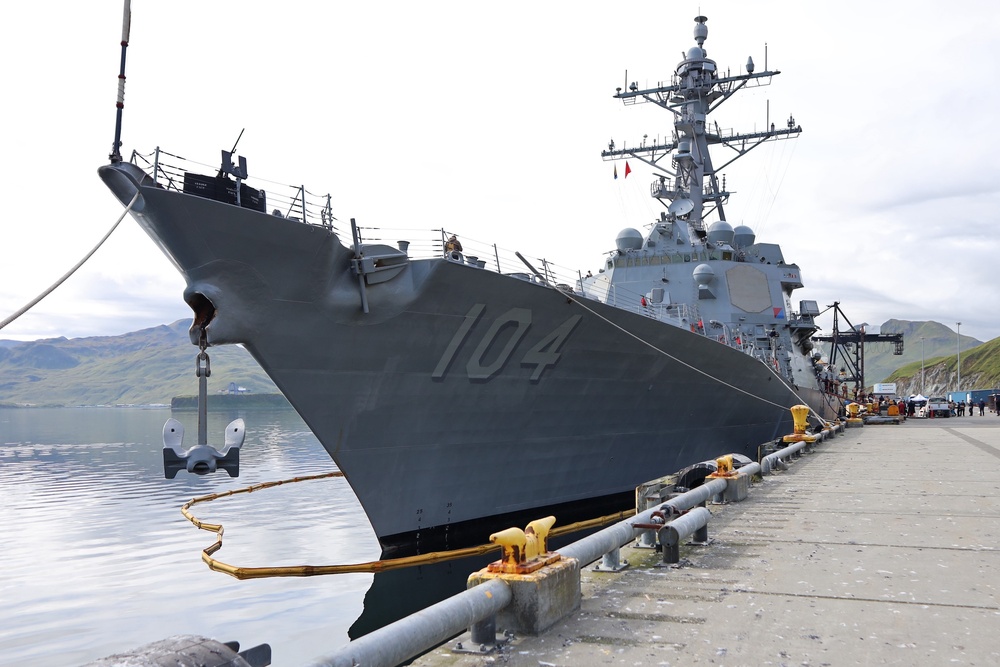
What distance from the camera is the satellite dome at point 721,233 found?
1827 centimetres

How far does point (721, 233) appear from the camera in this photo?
18.3 m

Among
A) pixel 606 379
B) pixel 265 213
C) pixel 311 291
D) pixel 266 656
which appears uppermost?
pixel 265 213

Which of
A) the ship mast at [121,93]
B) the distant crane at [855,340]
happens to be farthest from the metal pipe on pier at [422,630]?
the distant crane at [855,340]

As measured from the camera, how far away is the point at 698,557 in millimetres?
4973

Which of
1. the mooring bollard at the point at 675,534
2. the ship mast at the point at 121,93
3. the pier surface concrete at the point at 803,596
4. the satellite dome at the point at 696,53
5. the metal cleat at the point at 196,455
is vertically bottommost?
the pier surface concrete at the point at 803,596

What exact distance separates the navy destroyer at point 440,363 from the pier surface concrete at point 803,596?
3.51m

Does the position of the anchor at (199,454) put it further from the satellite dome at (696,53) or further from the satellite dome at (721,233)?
the satellite dome at (696,53)

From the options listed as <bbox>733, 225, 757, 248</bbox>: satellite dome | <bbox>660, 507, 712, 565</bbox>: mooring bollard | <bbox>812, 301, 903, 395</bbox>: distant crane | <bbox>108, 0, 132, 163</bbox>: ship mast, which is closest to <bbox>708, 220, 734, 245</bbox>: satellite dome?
<bbox>733, 225, 757, 248</bbox>: satellite dome

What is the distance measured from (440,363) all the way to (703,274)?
9.49 metres

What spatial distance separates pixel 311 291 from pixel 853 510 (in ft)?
19.3

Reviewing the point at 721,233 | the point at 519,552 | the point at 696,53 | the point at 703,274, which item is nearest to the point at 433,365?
the point at 519,552

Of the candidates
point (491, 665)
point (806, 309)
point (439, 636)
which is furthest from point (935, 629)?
point (806, 309)

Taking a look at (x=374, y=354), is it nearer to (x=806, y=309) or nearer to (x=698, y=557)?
(x=698, y=557)

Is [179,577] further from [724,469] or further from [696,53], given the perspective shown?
[696,53]
